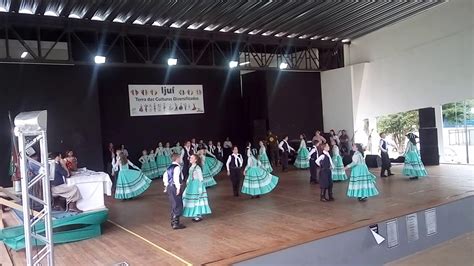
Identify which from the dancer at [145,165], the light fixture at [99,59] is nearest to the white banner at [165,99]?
the dancer at [145,165]

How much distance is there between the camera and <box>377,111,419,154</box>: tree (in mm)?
14031

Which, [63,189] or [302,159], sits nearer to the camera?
[63,189]

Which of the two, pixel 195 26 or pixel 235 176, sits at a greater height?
pixel 195 26

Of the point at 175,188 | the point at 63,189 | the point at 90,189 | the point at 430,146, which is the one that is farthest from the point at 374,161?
the point at 63,189

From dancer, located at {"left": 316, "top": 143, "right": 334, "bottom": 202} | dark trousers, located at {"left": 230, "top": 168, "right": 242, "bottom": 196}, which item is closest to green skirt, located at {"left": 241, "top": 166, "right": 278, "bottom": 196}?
dark trousers, located at {"left": 230, "top": 168, "right": 242, "bottom": 196}

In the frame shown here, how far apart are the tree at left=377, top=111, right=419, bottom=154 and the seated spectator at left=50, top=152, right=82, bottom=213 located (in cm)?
1134

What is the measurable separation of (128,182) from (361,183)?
15.7 ft

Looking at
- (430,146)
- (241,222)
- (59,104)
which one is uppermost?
(59,104)

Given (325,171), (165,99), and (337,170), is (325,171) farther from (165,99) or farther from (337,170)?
(165,99)

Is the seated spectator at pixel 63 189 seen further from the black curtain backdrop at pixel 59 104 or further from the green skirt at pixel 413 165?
the green skirt at pixel 413 165

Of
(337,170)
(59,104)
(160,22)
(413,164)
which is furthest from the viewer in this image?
(160,22)

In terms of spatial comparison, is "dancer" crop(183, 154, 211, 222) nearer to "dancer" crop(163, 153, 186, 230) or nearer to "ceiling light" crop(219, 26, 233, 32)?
"dancer" crop(163, 153, 186, 230)

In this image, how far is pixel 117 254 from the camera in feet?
16.6

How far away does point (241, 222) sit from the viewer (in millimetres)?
6344
